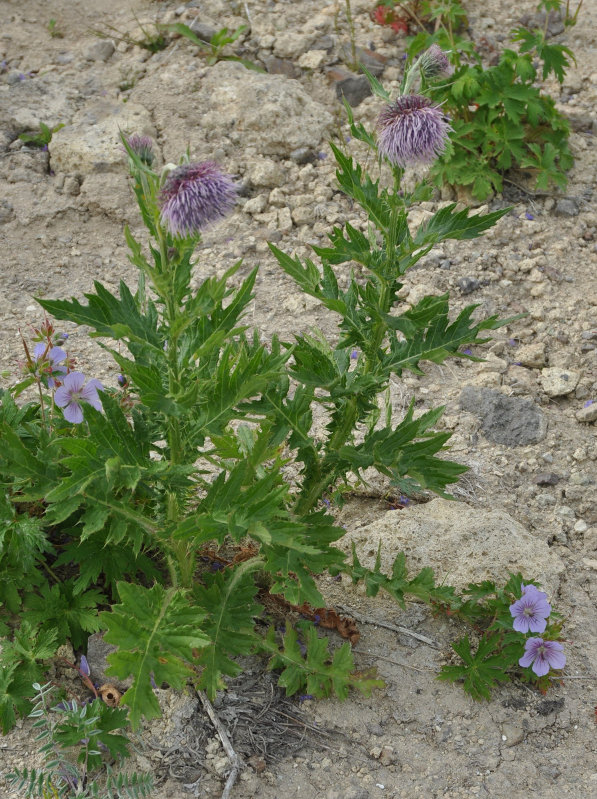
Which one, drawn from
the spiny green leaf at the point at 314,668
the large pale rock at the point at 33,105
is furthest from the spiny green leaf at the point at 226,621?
the large pale rock at the point at 33,105

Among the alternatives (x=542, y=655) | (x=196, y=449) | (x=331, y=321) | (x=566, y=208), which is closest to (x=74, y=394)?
(x=196, y=449)

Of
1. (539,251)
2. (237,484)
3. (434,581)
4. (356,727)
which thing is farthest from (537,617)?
(539,251)

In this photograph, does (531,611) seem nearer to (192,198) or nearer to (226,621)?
(226,621)

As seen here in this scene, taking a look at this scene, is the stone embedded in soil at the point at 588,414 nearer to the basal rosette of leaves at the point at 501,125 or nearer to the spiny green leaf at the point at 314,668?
the basal rosette of leaves at the point at 501,125

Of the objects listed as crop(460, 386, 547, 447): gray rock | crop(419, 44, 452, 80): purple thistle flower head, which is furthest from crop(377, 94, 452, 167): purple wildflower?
crop(460, 386, 547, 447): gray rock

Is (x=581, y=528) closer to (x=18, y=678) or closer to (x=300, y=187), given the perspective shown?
(x=18, y=678)

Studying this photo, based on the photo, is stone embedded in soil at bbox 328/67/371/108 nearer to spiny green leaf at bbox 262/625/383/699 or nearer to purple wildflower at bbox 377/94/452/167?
purple wildflower at bbox 377/94/452/167
